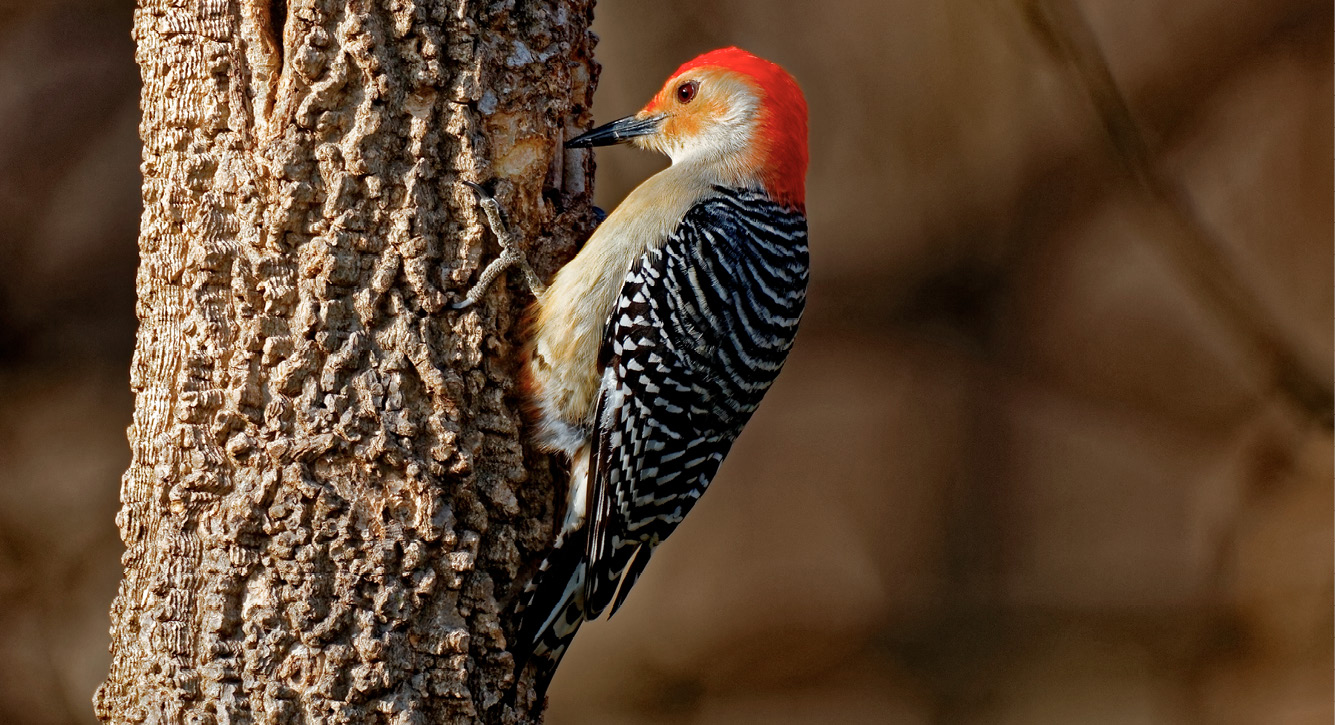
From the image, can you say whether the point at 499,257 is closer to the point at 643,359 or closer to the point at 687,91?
the point at 643,359

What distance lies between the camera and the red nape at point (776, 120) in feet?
9.75

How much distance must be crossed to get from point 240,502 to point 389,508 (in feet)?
0.99

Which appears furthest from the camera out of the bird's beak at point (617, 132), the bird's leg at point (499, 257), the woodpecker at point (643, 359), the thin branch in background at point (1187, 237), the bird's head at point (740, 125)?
the thin branch in background at point (1187, 237)

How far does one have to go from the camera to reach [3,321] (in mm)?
4719

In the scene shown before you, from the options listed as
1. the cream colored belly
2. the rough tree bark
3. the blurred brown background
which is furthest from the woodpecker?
the blurred brown background

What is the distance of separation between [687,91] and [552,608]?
1469mm

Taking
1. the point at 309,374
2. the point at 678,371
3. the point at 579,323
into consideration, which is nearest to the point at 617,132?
the point at 579,323

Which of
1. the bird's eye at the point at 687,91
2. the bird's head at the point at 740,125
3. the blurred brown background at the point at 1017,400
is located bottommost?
the blurred brown background at the point at 1017,400

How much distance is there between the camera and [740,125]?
9.83 feet

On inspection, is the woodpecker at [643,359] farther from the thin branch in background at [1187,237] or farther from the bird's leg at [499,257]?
the thin branch in background at [1187,237]

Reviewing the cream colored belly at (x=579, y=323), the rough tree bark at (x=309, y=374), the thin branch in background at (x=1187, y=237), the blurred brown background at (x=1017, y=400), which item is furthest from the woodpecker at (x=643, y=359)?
the thin branch in background at (x=1187, y=237)

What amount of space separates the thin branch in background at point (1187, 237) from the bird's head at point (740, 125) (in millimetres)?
2856

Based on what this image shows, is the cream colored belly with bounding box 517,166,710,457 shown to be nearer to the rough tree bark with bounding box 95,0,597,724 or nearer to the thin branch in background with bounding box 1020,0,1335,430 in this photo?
→ the rough tree bark with bounding box 95,0,597,724

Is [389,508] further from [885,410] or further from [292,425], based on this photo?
[885,410]
